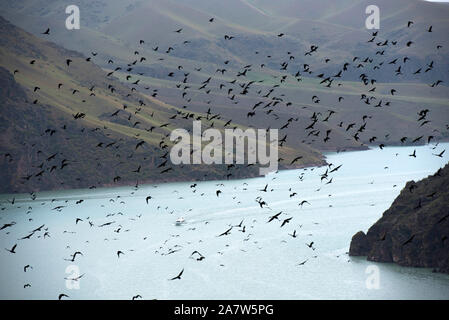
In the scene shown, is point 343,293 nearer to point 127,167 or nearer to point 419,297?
point 419,297

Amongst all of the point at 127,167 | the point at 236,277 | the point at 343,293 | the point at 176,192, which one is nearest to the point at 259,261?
the point at 236,277

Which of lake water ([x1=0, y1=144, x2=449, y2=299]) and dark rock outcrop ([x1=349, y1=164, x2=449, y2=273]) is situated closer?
lake water ([x1=0, y1=144, x2=449, y2=299])

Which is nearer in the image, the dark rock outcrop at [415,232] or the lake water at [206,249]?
the lake water at [206,249]

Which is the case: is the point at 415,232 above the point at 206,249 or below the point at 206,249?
above

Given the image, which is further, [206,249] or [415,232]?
Result: [206,249]
